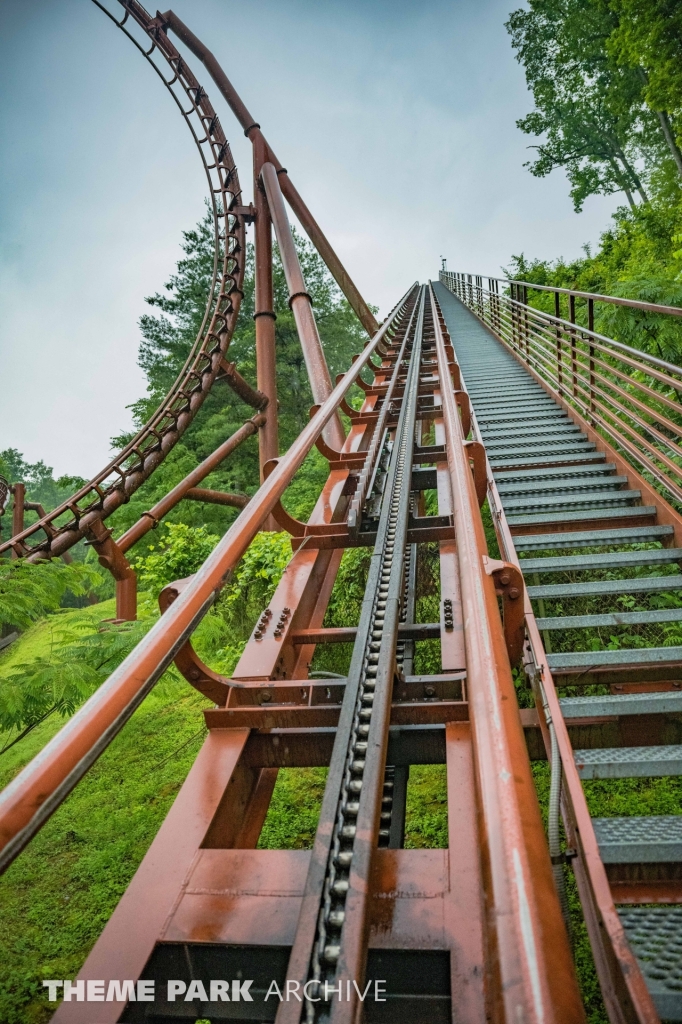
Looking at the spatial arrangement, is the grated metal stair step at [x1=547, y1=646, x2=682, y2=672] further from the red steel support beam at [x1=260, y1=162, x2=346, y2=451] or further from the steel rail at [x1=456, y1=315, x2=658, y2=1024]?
the red steel support beam at [x1=260, y1=162, x2=346, y2=451]

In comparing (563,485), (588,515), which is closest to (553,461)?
(563,485)

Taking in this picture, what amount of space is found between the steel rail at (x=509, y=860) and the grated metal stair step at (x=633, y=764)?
110cm

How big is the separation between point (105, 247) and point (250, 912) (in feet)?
522

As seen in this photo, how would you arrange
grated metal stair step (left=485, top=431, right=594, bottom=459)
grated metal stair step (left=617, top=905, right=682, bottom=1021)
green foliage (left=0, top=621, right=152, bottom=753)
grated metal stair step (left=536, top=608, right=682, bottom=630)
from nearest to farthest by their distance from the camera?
grated metal stair step (left=617, top=905, right=682, bottom=1021) < green foliage (left=0, top=621, right=152, bottom=753) < grated metal stair step (left=536, top=608, right=682, bottom=630) < grated metal stair step (left=485, top=431, right=594, bottom=459)

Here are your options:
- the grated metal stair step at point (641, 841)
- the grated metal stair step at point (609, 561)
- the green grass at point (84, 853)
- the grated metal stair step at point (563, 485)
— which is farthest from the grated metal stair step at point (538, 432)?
the grated metal stair step at point (641, 841)

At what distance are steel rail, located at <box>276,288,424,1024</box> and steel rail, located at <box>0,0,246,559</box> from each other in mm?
5274

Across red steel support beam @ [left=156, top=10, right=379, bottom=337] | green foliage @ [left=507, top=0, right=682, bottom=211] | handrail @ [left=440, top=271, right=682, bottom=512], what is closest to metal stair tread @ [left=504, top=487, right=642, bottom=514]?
handrail @ [left=440, top=271, right=682, bottom=512]

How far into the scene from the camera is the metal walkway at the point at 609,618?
1.79m

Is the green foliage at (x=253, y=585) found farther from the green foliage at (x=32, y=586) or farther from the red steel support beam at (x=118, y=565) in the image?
the green foliage at (x=32, y=586)

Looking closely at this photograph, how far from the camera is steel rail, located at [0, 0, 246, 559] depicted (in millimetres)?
6816

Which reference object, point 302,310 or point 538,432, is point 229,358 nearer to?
point 302,310

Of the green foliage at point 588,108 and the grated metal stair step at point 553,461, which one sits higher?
the green foliage at point 588,108

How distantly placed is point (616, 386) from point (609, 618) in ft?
8.24

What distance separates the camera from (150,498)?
13.5 metres
